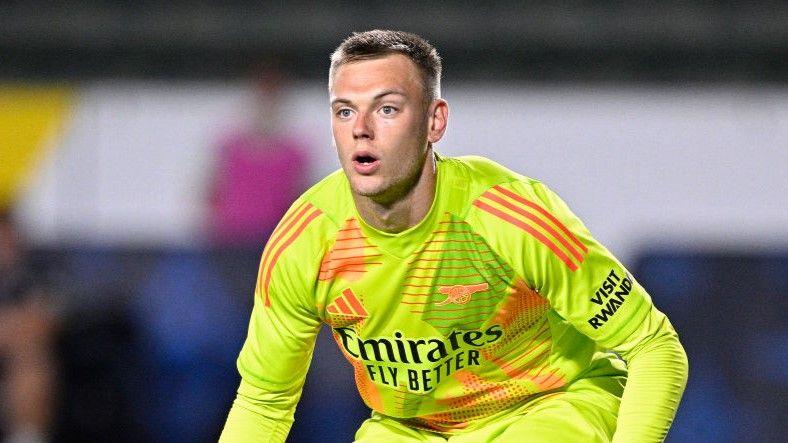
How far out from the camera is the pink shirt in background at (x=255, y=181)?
6969 mm

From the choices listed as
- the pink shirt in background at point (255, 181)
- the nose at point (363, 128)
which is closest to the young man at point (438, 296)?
the nose at point (363, 128)

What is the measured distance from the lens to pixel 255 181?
704cm

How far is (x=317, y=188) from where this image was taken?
3723 mm

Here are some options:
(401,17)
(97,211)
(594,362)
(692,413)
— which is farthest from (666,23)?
(594,362)

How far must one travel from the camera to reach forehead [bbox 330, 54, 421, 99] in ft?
11.4

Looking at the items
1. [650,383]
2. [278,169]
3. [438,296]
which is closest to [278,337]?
[438,296]

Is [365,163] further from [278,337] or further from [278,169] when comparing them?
[278,169]

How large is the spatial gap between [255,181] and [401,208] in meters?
3.53

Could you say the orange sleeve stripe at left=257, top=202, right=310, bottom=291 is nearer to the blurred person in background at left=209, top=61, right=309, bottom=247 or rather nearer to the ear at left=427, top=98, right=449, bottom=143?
the ear at left=427, top=98, right=449, bottom=143

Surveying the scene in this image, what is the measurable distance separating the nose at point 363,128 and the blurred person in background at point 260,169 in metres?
3.45

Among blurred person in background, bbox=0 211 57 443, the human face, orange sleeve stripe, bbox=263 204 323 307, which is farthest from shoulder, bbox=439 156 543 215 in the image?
blurred person in background, bbox=0 211 57 443

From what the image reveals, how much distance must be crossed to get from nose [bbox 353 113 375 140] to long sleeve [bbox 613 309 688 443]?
2.71 feet

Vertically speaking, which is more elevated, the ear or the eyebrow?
the eyebrow

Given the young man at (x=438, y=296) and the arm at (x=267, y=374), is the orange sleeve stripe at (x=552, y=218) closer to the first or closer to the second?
the young man at (x=438, y=296)
